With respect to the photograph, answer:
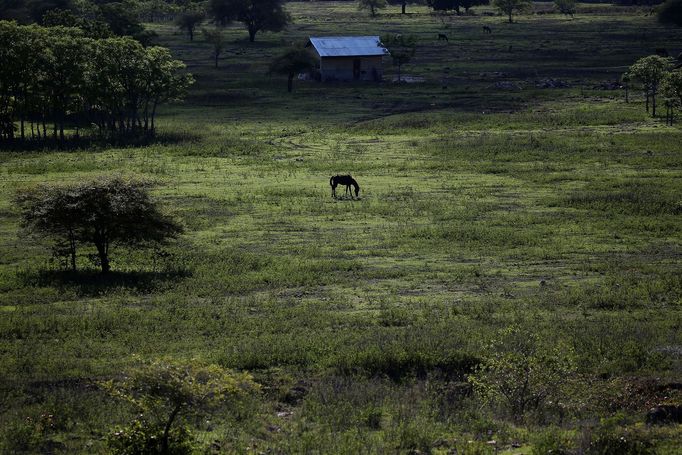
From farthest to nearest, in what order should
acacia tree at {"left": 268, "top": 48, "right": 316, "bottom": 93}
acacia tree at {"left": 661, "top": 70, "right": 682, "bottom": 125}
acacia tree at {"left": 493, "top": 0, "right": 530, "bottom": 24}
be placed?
acacia tree at {"left": 493, "top": 0, "right": 530, "bottom": 24}, acacia tree at {"left": 268, "top": 48, "right": 316, "bottom": 93}, acacia tree at {"left": 661, "top": 70, "right": 682, "bottom": 125}

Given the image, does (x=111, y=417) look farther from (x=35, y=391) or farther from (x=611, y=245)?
(x=611, y=245)

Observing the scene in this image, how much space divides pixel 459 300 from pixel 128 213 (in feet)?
33.8

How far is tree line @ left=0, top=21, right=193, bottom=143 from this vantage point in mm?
54844

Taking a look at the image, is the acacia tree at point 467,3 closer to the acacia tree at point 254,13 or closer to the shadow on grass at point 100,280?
the acacia tree at point 254,13

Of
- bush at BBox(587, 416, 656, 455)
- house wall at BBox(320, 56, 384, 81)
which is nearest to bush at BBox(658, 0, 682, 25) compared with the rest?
house wall at BBox(320, 56, 384, 81)

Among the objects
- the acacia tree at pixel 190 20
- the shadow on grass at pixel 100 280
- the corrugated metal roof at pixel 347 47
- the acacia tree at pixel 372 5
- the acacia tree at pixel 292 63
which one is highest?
the acacia tree at pixel 372 5

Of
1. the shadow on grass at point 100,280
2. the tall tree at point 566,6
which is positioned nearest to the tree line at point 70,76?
the shadow on grass at point 100,280

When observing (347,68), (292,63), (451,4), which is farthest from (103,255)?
(451,4)

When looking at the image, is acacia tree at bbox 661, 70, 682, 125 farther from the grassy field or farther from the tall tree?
the tall tree

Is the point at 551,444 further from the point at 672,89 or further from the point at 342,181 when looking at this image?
A: the point at 672,89

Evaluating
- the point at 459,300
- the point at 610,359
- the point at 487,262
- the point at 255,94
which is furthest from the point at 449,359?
the point at 255,94

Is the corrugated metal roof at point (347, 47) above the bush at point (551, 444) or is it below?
above

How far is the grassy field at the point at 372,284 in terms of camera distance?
53.3ft

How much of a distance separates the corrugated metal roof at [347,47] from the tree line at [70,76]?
2612cm
